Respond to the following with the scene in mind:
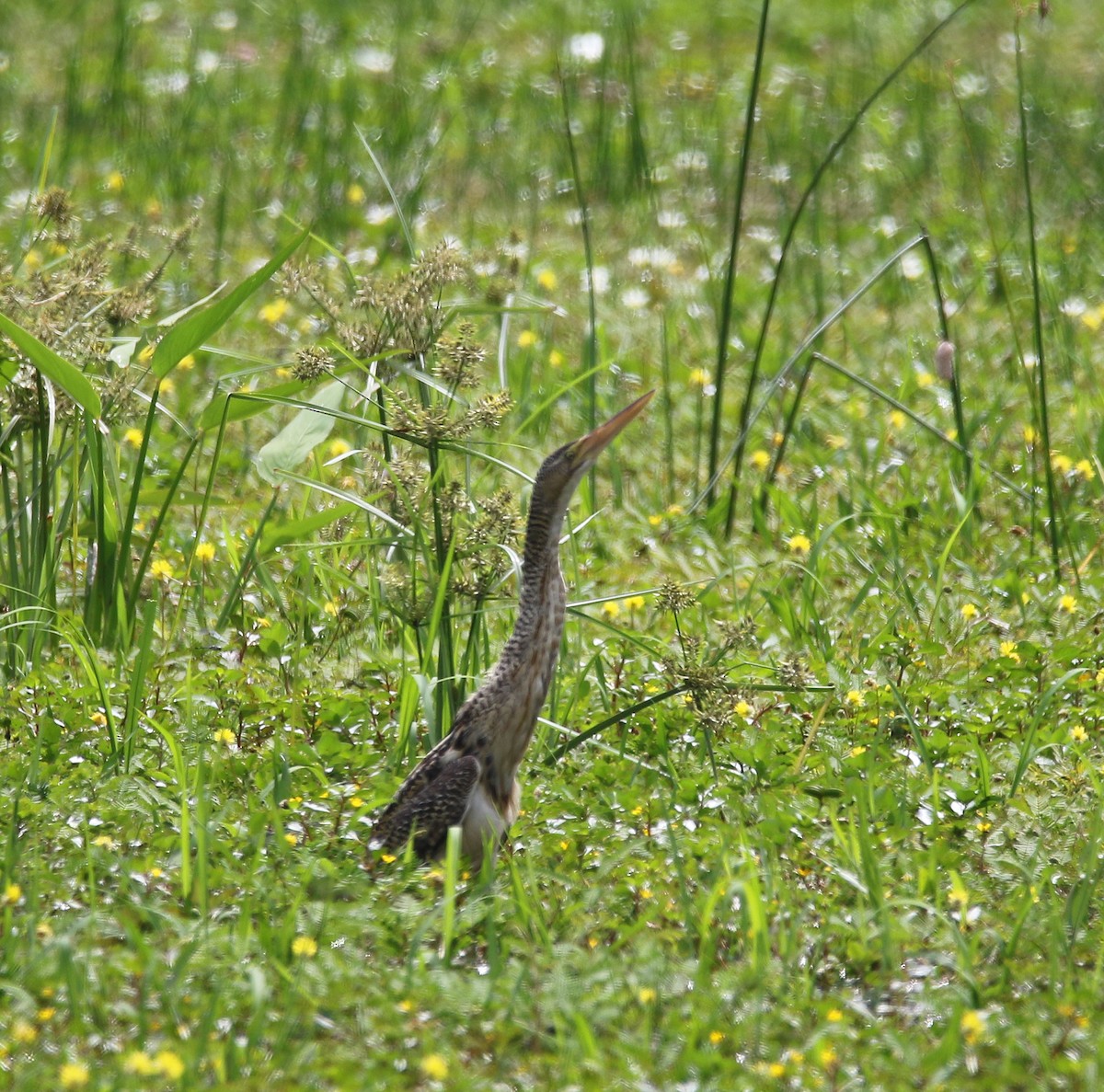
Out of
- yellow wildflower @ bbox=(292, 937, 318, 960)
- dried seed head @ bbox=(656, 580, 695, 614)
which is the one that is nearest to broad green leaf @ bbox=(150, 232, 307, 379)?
dried seed head @ bbox=(656, 580, 695, 614)

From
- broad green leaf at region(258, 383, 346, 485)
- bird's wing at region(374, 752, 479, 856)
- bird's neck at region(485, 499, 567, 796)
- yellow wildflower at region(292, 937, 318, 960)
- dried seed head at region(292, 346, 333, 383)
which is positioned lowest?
yellow wildflower at region(292, 937, 318, 960)

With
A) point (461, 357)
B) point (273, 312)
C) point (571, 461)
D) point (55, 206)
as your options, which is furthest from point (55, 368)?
point (273, 312)

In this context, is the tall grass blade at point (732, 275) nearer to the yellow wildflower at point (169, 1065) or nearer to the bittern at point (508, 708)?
the bittern at point (508, 708)

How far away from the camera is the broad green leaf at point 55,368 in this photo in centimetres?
399

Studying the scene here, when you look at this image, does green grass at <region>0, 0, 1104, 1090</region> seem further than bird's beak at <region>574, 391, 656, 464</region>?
No

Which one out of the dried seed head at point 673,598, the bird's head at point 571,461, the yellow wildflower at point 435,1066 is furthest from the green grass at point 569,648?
the bird's head at point 571,461

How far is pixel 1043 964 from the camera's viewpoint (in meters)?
3.45

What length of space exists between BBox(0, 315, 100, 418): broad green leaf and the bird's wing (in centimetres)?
138

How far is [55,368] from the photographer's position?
4.09 metres

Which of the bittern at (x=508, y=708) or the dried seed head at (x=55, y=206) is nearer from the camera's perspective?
the bittern at (x=508, y=708)

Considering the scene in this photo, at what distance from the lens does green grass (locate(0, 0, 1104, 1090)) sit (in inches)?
128

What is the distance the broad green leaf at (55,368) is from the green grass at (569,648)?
0.05ft

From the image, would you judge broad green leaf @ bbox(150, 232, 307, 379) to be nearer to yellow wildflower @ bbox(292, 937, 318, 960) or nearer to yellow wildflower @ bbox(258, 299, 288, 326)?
yellow wildflower @ bbox(292, 937, 318, 960)

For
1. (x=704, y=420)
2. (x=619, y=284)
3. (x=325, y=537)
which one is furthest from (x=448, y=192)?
(x=325, y=537)
